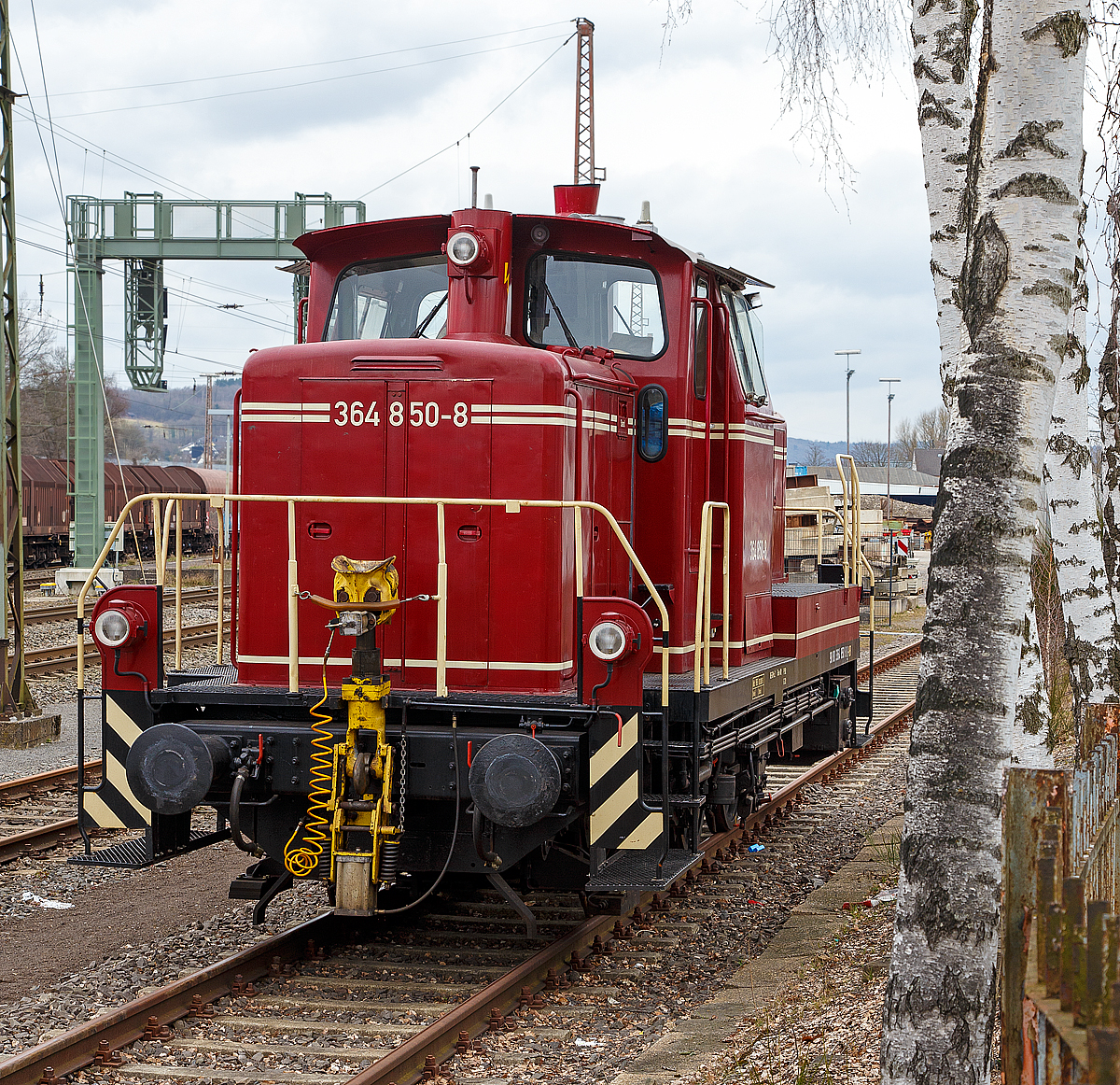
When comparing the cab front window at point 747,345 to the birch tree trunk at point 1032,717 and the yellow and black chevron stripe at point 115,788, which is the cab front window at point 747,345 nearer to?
the birch tree trunk at point 1032,717

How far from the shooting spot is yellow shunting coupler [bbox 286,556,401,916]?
5.35 m

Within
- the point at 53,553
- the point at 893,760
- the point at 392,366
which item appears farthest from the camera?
the point at 53,553

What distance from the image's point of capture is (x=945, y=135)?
15.2ft

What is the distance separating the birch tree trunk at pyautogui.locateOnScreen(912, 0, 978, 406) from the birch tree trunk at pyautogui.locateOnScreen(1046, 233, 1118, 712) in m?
1.97

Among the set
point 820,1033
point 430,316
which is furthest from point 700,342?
point 820,1033

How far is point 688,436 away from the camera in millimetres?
6898

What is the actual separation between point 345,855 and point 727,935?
2.37 meters

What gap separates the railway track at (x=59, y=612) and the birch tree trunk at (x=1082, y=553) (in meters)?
15.3

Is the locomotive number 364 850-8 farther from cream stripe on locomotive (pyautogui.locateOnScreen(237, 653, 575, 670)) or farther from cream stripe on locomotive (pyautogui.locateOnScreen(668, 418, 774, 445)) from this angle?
cream stripe on locomotive (pyautogui.locateOnScreen(668, 418, 774, 445))

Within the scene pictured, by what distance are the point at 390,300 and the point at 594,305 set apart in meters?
1.13

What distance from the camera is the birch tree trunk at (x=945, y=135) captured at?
14.4 feet

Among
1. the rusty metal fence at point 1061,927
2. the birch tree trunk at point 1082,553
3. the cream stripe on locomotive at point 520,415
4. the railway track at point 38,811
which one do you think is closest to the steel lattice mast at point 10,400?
the railway track at point 38,811

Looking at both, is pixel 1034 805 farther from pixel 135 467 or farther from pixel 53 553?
pixel 135 467

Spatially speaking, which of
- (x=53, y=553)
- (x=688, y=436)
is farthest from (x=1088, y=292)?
(x=53, y=553)
